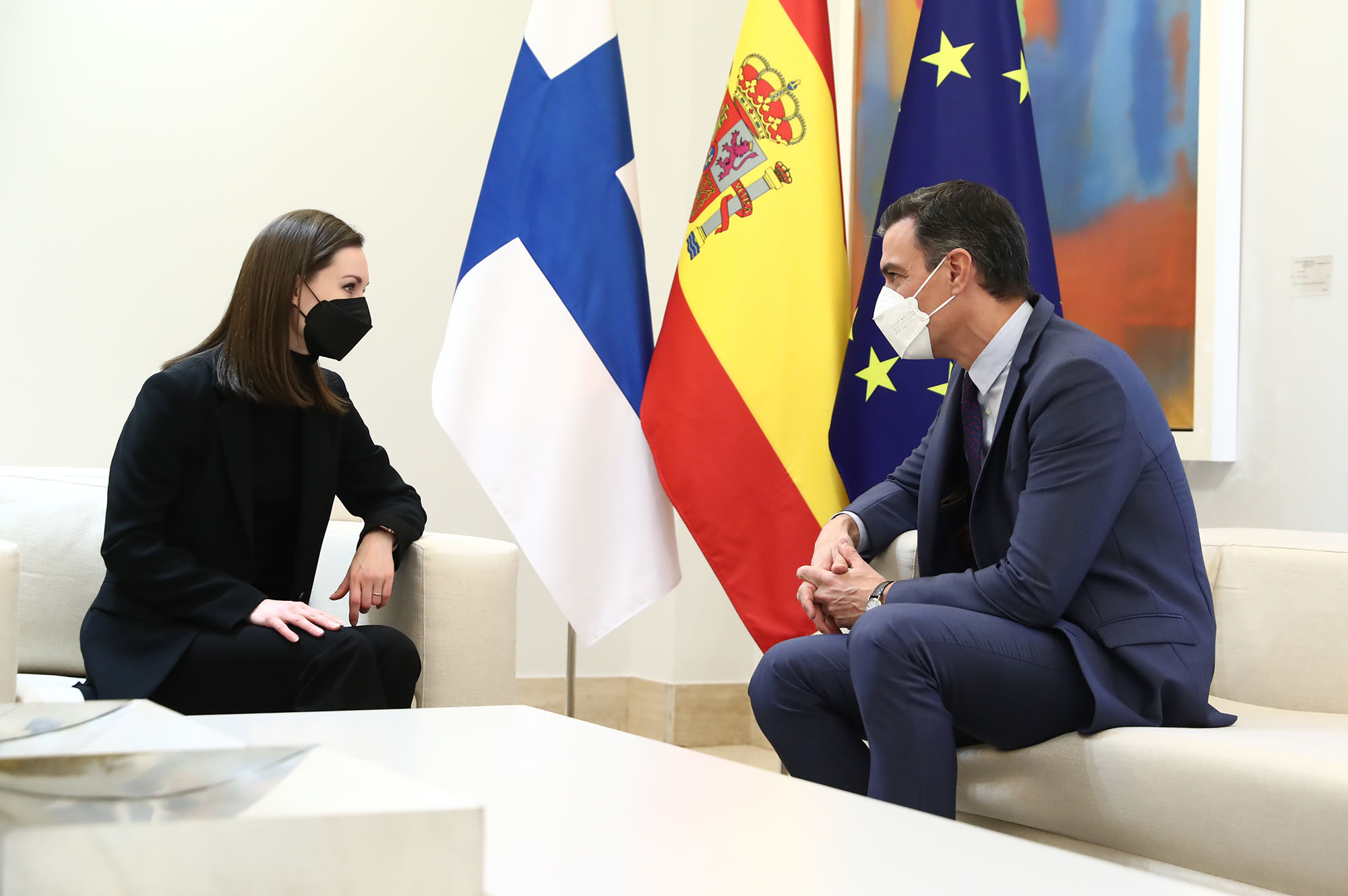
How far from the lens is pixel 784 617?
2473 millimetres

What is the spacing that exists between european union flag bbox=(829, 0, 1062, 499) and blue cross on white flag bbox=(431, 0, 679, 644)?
0.49 meters

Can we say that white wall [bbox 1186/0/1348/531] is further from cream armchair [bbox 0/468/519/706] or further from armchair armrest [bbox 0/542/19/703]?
armchair armrest [bbox 0/542/19/703]

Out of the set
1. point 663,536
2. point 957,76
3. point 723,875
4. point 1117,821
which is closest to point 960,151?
point 957,76

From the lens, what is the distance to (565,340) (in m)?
2.58

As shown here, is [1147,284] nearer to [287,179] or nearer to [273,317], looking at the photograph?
[273,317]

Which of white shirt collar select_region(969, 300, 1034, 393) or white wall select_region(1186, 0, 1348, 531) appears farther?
white wall select_region(1186, 0, 1348, 531)

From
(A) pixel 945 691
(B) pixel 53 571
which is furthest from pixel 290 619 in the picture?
(A) pixel 945 691

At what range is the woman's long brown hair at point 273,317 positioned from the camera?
6.72ft

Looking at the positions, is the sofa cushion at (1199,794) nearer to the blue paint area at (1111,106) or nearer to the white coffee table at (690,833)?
the white coffee table at (690,833)

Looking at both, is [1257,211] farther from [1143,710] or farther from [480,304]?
[480,304]

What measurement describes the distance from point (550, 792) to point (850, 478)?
5.27ft

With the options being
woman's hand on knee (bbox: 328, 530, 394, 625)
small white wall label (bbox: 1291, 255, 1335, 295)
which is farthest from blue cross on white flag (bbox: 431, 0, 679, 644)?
small white wall label (bbox: 1291, 255, 1335, 295)

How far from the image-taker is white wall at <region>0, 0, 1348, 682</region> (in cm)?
237

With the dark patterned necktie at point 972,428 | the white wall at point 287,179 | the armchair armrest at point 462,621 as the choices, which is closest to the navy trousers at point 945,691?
the dark patterned necktie at point 972,428
